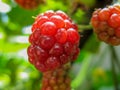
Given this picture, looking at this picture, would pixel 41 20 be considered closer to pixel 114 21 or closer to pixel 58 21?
pixel 58 21

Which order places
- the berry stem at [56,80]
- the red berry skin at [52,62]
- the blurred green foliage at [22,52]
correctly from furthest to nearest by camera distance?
1. the blurred green foliage at [22,52]
2. the berry stem at [56,80]
3. the red berry skin at [52,62]

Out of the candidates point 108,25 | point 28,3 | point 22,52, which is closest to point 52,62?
point 108,25

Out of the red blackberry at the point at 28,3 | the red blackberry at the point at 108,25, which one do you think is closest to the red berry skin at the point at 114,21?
the red blackberry at the point at 108,25

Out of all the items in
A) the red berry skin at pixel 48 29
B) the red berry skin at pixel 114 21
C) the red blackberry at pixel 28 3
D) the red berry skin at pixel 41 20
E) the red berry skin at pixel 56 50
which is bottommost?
the red berry skin at pixel 56 50

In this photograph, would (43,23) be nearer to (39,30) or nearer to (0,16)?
(39,30)

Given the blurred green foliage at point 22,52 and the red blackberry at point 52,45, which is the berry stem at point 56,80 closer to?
the red blackberry at point 52,45

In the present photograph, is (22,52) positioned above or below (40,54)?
above
